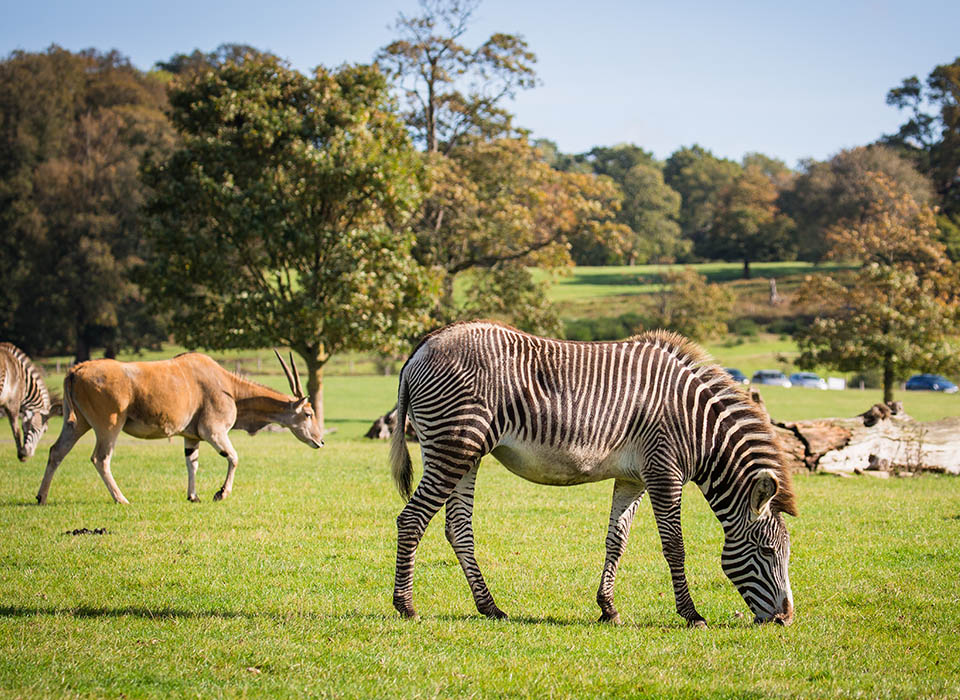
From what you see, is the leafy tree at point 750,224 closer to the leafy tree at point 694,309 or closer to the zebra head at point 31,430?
the leafy tree at point 694,309

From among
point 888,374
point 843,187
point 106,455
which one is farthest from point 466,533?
point 843,187

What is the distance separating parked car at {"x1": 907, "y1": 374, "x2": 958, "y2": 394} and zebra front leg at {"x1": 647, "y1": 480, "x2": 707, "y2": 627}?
5593 cm

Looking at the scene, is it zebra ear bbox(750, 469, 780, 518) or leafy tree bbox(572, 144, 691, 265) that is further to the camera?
leafy tree bbox(572, 144, 691, 265)

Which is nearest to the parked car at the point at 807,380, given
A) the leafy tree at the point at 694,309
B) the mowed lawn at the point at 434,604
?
the leafy tree at the point at 694,309

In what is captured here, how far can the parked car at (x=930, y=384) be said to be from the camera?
189 ft

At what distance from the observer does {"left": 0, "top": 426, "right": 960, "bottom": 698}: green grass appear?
20.1ft

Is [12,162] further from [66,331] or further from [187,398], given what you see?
[187,398]

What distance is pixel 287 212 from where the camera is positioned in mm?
27250

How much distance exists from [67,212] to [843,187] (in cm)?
6673

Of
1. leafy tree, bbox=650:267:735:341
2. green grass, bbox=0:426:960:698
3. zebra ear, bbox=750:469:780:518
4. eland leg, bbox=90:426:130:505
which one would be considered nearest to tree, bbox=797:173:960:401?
green grass, bbox=0:426:960:698

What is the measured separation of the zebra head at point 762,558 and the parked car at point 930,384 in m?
55.7

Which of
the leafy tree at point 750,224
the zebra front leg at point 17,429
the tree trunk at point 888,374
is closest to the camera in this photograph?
the zebra front leg at point 17,429

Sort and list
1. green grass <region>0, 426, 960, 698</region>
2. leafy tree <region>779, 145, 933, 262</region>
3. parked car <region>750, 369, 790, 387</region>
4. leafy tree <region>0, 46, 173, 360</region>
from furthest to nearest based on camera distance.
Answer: leafy tree <region>779, 145, 933, 262</region> < parked car <region>750, 369, 790, 387</region> < leafy tree <region>0, 46, 173, 360</region> < green grass <region>0, 426, 960, 698</region>

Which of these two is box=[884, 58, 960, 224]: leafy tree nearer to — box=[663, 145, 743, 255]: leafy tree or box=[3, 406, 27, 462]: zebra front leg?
box=[663, 145, 743, 255]: leafy tree
